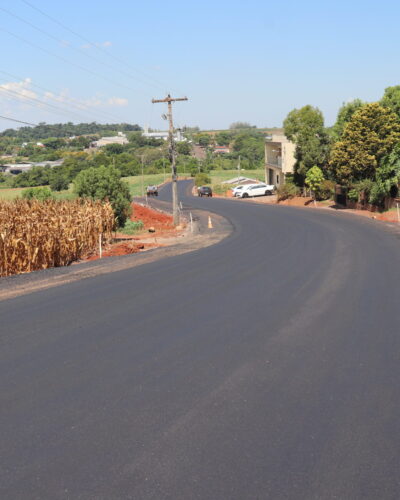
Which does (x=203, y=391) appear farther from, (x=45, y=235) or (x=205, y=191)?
(x=205, y=191)

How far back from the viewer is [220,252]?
24797 millimetres

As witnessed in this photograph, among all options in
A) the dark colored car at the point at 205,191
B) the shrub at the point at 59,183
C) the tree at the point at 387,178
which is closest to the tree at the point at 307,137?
the tree at the point at 387,178

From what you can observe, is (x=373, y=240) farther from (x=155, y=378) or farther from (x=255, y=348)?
(x=155, y=378)

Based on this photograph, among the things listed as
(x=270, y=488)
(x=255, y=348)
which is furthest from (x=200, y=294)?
(x=270, y=488)

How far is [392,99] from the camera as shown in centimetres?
4781

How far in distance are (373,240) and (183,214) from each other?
26.5 metres

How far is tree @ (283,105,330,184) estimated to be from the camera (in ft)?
184

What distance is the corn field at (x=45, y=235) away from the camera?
21.5 m

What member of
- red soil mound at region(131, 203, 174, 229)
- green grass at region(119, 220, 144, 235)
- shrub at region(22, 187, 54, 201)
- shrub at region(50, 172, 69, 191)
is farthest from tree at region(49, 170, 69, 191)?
green grass at region(119, 220, 144, 235)

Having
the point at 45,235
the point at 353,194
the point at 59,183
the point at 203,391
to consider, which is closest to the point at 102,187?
the point at 353,194

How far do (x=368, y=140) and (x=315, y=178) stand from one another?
9.87 metres

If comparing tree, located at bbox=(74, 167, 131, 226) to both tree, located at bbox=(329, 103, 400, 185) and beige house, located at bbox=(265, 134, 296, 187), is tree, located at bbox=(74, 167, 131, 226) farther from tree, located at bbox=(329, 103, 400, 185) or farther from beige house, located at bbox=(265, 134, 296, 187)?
beige house, located at bbox=(265, 134, 296, 187)

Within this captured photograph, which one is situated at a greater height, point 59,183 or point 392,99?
point 392,99

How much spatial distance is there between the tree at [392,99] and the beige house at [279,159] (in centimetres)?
1672
